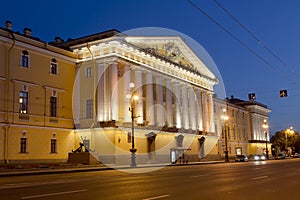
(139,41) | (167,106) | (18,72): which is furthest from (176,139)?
(18,72)

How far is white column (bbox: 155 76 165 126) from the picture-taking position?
52.7 metres

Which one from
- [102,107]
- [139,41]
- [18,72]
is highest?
[139,41]

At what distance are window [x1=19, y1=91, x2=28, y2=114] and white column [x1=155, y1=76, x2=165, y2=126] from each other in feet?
62.9

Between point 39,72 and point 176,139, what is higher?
point 39,72

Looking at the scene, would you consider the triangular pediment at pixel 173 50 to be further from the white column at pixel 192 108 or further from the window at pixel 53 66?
the window at pixel 53 66

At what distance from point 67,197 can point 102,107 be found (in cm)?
3296

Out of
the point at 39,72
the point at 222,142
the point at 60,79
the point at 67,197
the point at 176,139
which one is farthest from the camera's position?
the point at 222,142

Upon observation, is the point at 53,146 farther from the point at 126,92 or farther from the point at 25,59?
the point at 126,92

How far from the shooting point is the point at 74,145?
145 ft

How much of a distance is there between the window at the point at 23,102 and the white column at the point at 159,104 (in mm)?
19171

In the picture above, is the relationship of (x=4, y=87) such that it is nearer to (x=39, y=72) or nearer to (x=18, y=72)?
(x=18, y=72)

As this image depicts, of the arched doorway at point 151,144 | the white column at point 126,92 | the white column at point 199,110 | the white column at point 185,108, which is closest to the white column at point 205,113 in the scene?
the white column at point 199,110

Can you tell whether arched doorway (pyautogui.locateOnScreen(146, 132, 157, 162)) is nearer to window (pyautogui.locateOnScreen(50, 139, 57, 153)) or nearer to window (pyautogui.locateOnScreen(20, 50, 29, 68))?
window (pyautogui.locateOnScreen(50, 139, 57, 153))

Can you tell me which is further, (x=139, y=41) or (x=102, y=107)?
(x=139, y=41)
